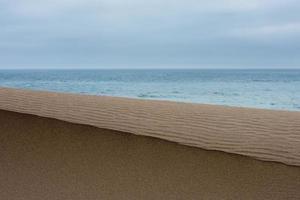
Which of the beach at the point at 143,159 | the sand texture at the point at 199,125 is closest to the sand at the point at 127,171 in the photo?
the beach at the point at 143,159

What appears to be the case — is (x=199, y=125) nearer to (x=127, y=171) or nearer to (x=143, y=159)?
(x=143, y=159)

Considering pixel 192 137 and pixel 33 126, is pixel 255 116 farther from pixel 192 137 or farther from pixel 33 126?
pixel 33 126

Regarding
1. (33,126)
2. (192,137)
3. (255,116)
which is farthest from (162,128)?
(255,116)

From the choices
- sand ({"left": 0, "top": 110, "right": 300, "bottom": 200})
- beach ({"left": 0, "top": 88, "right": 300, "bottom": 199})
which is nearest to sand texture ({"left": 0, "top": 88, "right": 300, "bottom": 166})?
beach ({"left": 0, "top": 88, "right": 300, "bottom": 199})

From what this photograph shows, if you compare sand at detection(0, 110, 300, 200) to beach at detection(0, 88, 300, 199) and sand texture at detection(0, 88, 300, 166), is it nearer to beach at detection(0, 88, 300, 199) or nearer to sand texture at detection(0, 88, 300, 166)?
beach at detection(0, 88, 300, 199)

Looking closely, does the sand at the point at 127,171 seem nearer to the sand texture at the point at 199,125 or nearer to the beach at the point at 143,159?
the beach at the point at 143,159

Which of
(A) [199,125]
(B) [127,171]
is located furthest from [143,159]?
(A) [199,125]

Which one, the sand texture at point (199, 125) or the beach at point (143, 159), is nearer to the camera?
the beach at point (143, 159)

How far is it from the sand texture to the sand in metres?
0.14

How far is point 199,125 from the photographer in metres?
3.33

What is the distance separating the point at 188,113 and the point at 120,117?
2.16ft

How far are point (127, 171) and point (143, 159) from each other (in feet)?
0.39

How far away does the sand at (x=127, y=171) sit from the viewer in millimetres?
2328

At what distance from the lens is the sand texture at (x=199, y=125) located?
2717 mm
